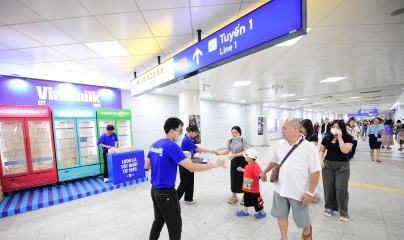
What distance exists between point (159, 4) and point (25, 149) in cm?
494

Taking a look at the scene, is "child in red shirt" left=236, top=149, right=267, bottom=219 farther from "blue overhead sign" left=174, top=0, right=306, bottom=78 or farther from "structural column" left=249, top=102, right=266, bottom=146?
"structural column" left=249, top=102, right=266, bottom=146

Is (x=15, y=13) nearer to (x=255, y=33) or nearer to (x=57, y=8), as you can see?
(x=57, y=8)

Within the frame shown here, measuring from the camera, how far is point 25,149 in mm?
4125

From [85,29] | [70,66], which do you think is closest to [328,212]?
[85,29]

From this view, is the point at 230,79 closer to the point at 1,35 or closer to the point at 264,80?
the point at 264,80

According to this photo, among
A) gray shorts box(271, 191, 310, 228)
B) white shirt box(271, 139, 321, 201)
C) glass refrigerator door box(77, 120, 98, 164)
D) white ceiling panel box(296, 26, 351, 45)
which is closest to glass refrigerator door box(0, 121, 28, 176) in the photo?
glass refrigerator door box(77, 120, 98, 164)

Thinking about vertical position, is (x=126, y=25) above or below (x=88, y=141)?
above

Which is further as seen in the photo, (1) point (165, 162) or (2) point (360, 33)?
(2) point (360, 33)

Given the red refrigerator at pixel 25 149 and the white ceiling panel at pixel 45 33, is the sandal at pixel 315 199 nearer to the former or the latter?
the white ceiling panel at pixel 45 33

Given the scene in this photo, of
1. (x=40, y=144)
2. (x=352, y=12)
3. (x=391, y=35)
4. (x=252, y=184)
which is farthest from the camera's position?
(x=40, y=144)

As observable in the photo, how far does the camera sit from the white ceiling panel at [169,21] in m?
2.16

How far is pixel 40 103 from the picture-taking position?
4.81 m

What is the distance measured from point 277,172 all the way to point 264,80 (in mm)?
4293

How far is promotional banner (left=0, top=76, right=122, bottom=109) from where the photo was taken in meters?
4.46
